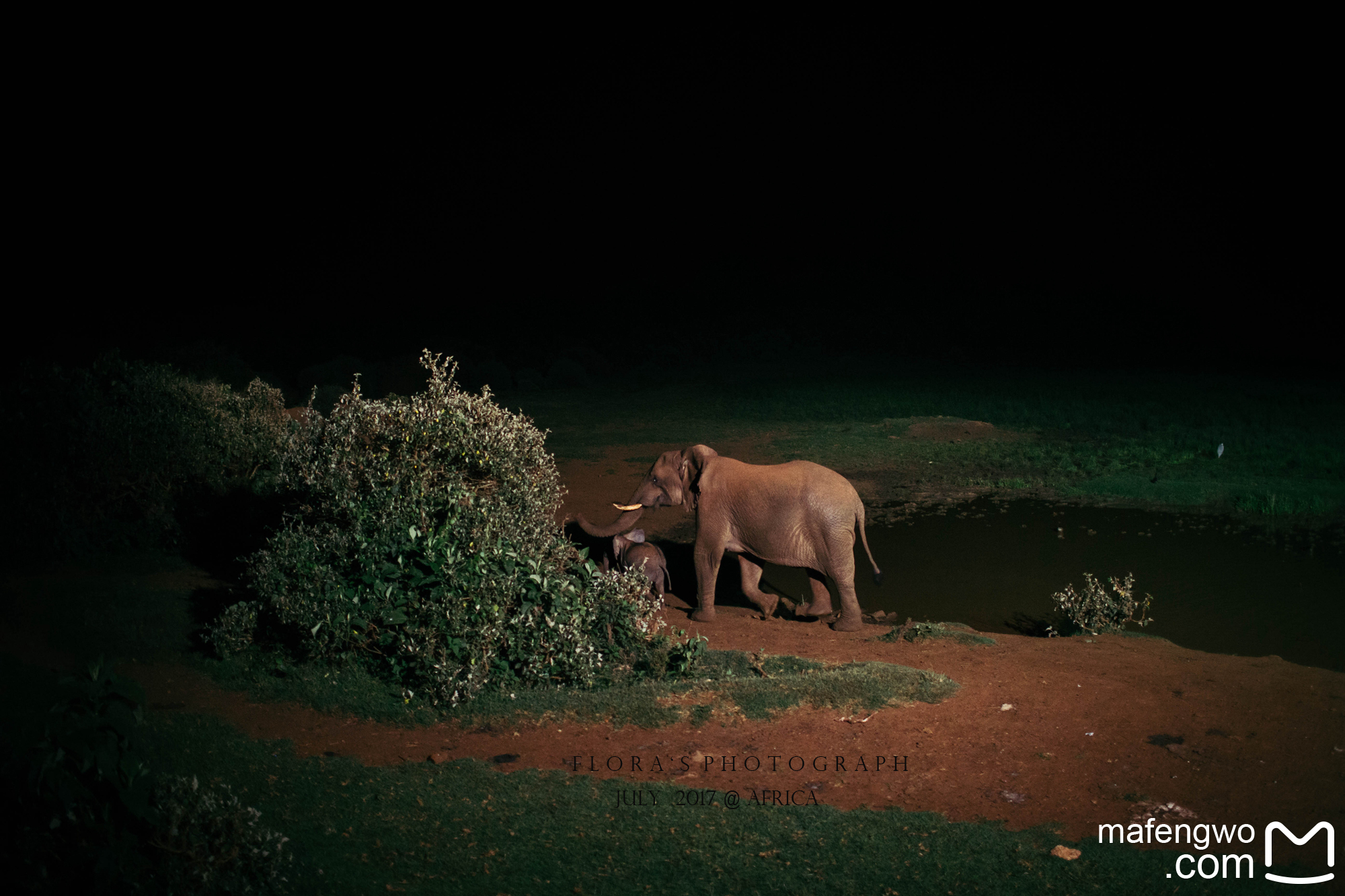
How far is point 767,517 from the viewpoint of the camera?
10.4 m

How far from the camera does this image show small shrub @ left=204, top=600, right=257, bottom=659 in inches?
316

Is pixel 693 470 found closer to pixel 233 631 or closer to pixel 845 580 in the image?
pixel 845 580

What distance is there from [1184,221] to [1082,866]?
179 feet

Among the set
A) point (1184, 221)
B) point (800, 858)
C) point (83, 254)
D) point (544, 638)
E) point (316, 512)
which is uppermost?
point (1184, 221)

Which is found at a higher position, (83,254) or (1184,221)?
(1184,221)

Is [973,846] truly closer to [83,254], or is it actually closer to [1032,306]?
[83,254]

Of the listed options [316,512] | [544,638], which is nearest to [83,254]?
[316,512]

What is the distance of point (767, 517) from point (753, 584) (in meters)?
1.13

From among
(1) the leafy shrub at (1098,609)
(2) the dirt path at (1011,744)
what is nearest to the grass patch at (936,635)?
(2) the dirt path at (1011,744)

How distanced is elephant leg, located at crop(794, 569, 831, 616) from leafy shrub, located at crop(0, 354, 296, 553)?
5.86m

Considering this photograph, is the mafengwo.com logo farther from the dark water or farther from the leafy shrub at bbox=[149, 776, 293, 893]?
the dark water

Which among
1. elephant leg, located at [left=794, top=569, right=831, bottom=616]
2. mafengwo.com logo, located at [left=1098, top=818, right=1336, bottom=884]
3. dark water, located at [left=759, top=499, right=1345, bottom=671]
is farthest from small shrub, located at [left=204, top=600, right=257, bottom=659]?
mafengwo.com logo, located at [left=1098, top=818, right=1336, bottom=884]

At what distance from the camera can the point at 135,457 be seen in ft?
38.2

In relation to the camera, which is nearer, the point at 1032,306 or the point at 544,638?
the point at 544,638
